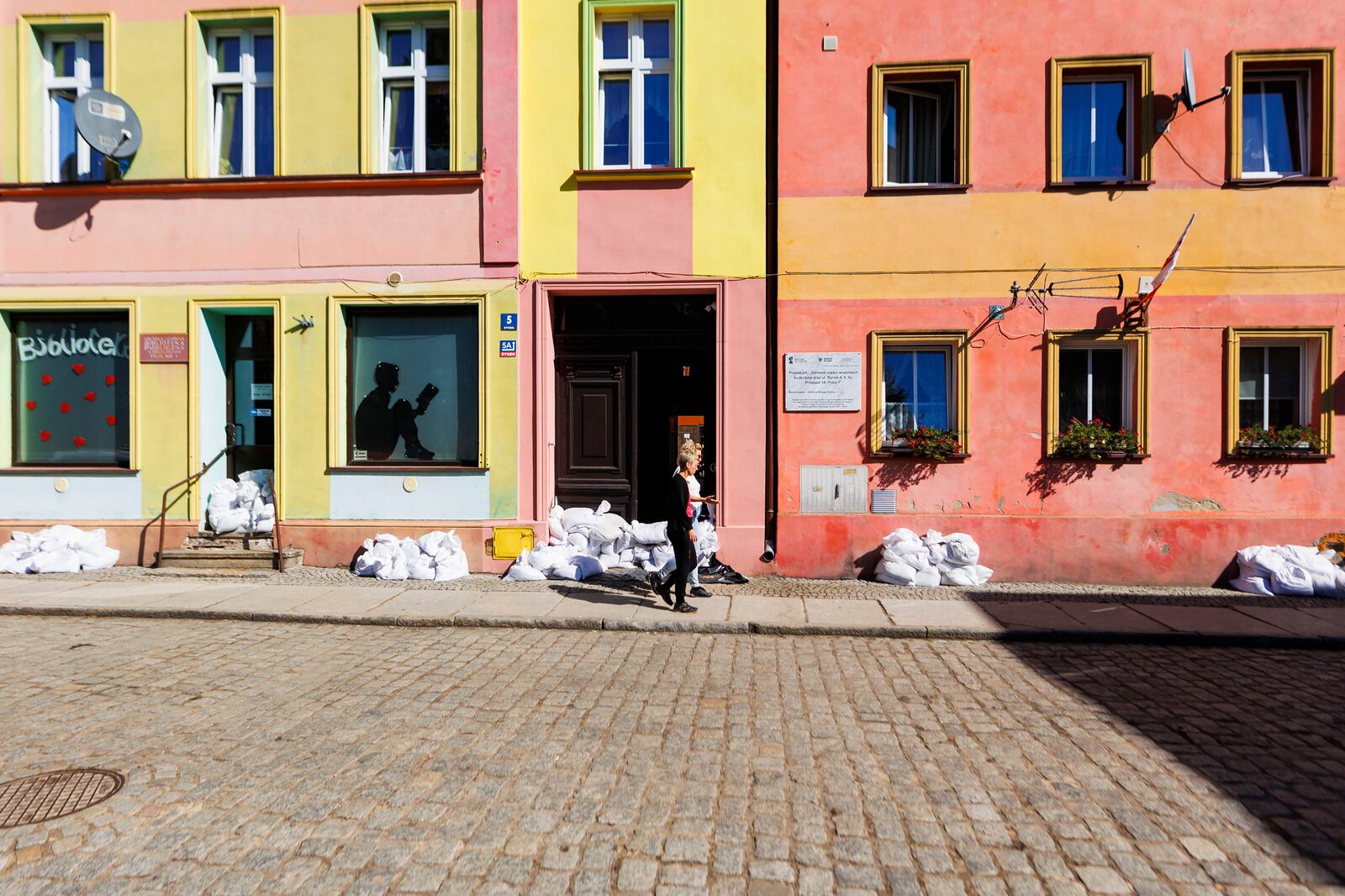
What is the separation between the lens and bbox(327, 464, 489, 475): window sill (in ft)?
34.6

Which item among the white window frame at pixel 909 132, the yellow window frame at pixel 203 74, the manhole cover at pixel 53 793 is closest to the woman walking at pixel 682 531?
the white window frame at pixel 909 132

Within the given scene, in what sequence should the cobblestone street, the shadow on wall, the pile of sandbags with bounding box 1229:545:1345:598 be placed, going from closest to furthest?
the cobblestone street → the shadow on wall → the pile of sandbags with bounding box 1229:545:1345:598

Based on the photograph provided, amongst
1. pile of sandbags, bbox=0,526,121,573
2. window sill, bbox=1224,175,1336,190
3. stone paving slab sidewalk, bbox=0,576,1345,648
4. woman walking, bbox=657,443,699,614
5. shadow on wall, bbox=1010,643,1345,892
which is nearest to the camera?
shadow on wall, bbox=1010,643,1345,892

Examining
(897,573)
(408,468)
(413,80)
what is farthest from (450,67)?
(897,573)

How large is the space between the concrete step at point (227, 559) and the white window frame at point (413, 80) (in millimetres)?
5248

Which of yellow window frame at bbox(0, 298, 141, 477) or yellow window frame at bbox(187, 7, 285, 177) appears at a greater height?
yellow window frame at bbox(187, 7, 285, 177)

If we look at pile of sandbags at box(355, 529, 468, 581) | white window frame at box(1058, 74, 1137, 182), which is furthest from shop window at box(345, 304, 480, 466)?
white window frame at box(1058, 74, 1137, 182)

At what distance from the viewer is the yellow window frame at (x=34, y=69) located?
10734 millimetres

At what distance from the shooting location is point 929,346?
1030cm

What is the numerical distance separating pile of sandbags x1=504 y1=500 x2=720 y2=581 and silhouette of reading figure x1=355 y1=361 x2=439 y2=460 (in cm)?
200

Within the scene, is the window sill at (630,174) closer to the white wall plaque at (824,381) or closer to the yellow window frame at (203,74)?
the white wall plaque at (824,381)

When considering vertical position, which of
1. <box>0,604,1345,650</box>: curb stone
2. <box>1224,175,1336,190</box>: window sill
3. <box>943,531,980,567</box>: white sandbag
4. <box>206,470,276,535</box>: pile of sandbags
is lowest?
<box>0,604,1345,650</box>: curb stone

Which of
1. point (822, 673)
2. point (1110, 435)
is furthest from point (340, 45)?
point (1110, 435)

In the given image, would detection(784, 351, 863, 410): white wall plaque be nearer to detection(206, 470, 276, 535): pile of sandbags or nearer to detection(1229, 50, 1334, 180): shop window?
detection(1229, 50, 1334, 180): shop window
